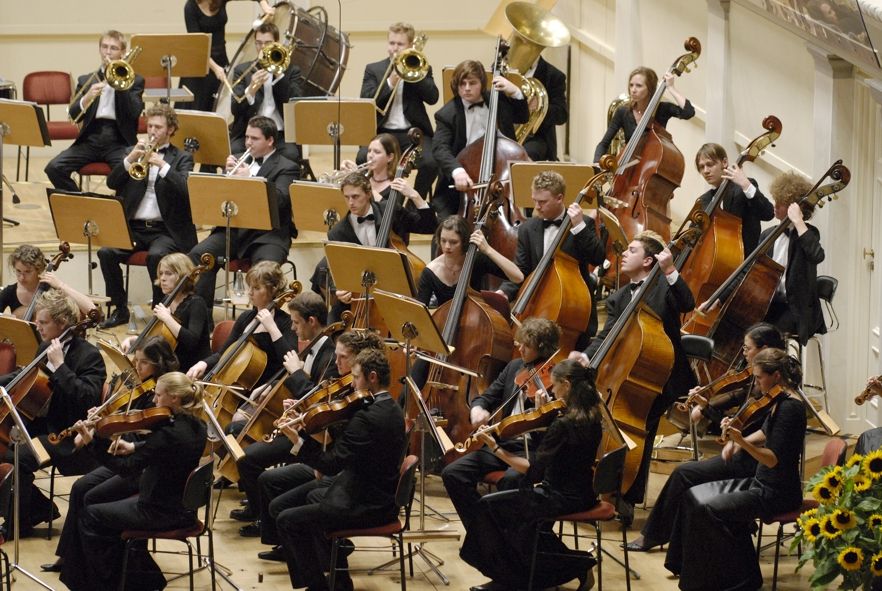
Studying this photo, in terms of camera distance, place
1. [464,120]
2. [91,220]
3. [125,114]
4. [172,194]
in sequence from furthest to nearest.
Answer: [125,114] < [464,120] < [172,194] < [91,220]

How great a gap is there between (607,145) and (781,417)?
3.72 m

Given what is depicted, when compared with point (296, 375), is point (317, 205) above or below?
above

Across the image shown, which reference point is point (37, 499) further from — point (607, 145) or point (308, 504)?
point (607, 145)

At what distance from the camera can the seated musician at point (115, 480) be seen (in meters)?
6.32

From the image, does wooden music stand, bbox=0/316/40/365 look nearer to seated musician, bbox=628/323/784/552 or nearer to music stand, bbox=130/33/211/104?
seated musician, bbox=628/323/784/552

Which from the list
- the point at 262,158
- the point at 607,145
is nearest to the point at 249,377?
the point at 262,158

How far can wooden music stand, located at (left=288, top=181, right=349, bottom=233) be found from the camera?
8.45 metres

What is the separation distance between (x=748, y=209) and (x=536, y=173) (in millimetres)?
1175

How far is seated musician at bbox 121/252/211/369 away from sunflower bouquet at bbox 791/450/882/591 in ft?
11.0

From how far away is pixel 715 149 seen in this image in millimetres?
7812

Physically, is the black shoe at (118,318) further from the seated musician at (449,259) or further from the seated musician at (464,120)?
the seated musician at (449,259)

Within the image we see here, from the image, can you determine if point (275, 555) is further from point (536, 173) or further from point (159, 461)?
point (536, 173)

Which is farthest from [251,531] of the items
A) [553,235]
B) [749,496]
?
[749,496]

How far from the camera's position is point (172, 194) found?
8.97 m
